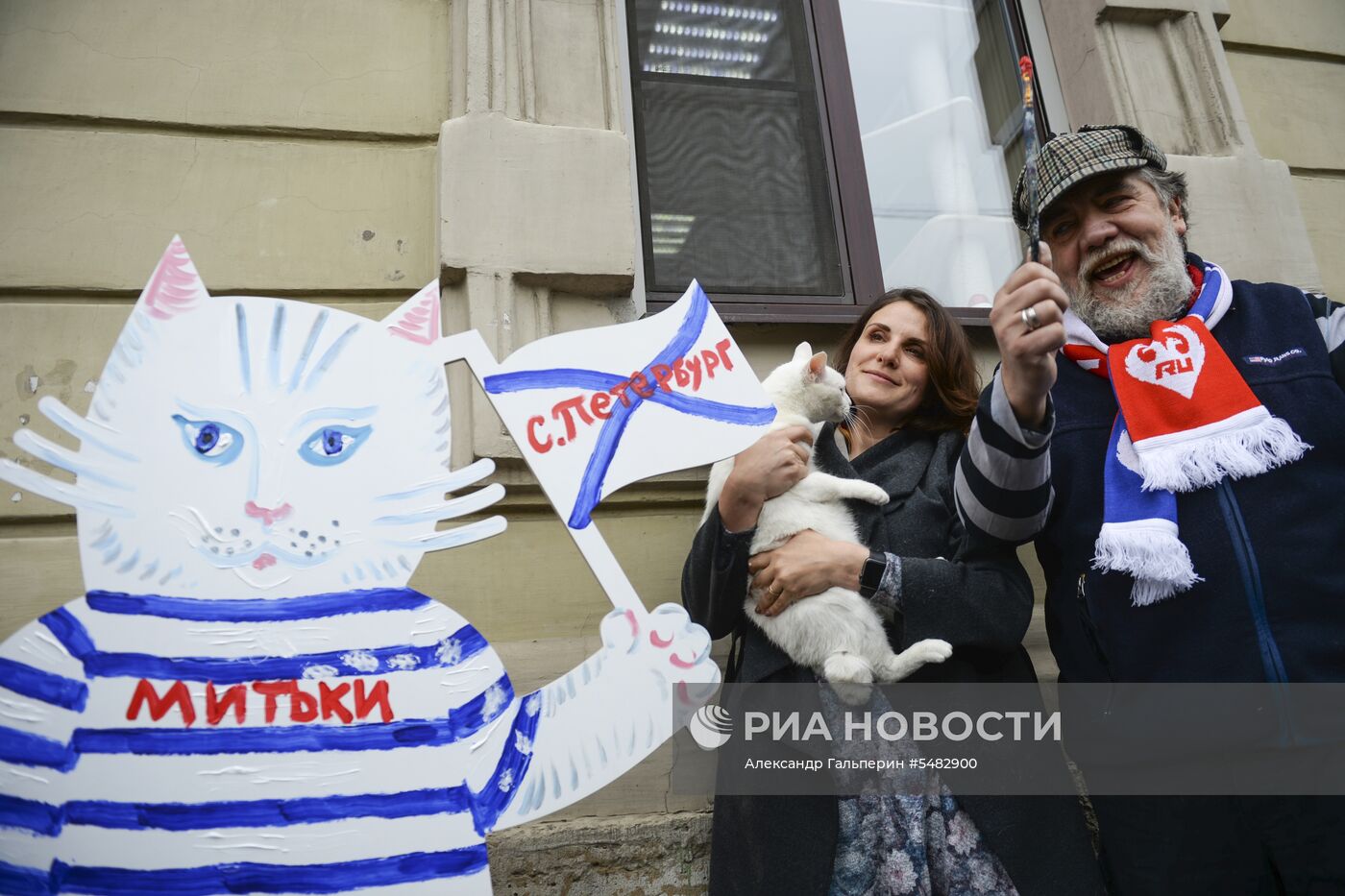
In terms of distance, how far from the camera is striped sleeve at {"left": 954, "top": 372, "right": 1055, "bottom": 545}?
1.73 meters

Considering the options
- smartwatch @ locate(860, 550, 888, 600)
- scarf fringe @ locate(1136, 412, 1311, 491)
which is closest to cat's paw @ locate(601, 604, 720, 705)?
smartwatch @ locate(860, 550, 888, 600)

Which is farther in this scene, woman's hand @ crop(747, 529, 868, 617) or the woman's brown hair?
the woman's brown hair

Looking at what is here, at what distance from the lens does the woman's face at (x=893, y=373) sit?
2.16m

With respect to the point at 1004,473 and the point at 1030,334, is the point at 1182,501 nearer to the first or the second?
the point at 1004,473

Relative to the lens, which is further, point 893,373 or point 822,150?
point 822,150

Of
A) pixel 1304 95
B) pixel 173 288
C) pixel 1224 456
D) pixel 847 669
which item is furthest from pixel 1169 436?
pixel 1304 95

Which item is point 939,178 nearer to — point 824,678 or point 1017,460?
point 1017,460

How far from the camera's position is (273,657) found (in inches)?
61.9

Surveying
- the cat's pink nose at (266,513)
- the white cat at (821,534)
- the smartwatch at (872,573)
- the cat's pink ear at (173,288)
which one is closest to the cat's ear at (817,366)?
the white cat at (821,534)

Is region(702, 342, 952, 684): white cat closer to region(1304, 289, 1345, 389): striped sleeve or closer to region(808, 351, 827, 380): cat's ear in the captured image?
region(808, 351, 827, 380): cat's ear

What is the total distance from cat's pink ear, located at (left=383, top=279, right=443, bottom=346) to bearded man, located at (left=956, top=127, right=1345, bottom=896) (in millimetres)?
1120

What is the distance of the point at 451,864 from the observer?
1533mm

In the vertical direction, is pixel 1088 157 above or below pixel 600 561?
above

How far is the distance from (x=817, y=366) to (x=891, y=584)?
598 mm
